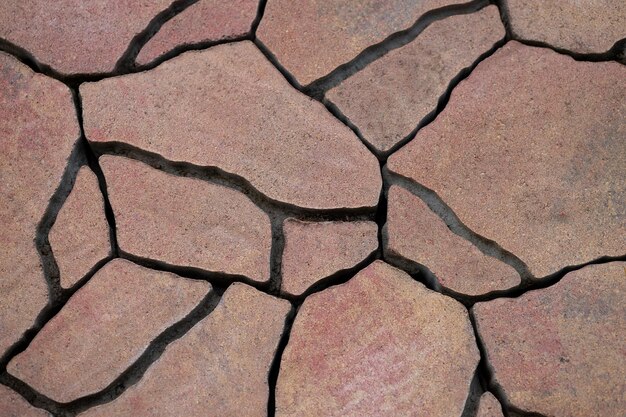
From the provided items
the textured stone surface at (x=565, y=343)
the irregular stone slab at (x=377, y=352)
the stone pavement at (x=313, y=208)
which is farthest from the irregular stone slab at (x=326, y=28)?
the textured stone surface at (x=565, y=343)

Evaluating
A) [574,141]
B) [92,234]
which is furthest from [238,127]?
[574,141]

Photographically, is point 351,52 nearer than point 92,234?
No

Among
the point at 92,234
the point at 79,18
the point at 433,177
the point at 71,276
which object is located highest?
the point at 79,18

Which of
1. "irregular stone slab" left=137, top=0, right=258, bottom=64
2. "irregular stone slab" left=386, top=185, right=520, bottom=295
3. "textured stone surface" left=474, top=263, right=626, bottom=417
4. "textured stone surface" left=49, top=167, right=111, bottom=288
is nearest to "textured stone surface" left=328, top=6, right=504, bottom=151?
"irregular stone slab" left=386, top=185, right=520, bottom=295

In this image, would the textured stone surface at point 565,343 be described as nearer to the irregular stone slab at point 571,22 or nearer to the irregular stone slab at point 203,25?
the irregular stone slab at point 571,22

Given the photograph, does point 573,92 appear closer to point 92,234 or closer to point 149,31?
point 149,31

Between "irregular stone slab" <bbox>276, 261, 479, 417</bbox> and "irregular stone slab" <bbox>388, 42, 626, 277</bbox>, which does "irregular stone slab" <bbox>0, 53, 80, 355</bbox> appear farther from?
"irregular stone slab" <bbox>388, 42, 626, 277</bbox>

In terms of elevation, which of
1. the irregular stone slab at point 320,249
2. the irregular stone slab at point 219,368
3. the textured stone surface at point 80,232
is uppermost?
the irregular stone slab at point 320,249
